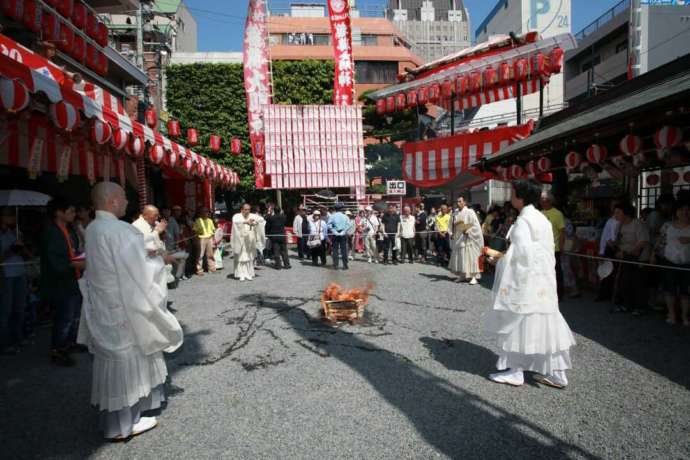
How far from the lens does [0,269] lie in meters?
4.48

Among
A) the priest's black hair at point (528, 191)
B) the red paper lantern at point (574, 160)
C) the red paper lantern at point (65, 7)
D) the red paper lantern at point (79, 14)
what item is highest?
the red paper lantern at point (79, 14)

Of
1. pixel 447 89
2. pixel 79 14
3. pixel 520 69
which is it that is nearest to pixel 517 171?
pixel 520 69

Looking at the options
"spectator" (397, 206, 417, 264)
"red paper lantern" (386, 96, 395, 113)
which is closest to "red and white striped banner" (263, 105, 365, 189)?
"red paper lantern" (386, 96, 395, 113)

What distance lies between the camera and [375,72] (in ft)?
106

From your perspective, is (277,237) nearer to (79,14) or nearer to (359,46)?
(79,14)

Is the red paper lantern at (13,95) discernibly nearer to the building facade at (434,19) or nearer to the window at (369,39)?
the window at (369,39)

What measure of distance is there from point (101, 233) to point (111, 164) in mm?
5092

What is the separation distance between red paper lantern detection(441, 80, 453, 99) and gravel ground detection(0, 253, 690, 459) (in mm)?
10781

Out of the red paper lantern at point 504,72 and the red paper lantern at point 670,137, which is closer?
the red paper lantern at point 670,137

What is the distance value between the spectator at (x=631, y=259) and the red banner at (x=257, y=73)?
45.1ft

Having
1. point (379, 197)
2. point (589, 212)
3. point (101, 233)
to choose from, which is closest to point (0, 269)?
point (101, 233)

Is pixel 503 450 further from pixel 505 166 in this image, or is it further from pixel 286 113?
pixel 286 113

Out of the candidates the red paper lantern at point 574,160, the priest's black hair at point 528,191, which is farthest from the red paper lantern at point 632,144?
the priest's black hair at point 528,191

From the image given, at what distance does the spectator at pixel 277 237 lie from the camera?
1077cm
